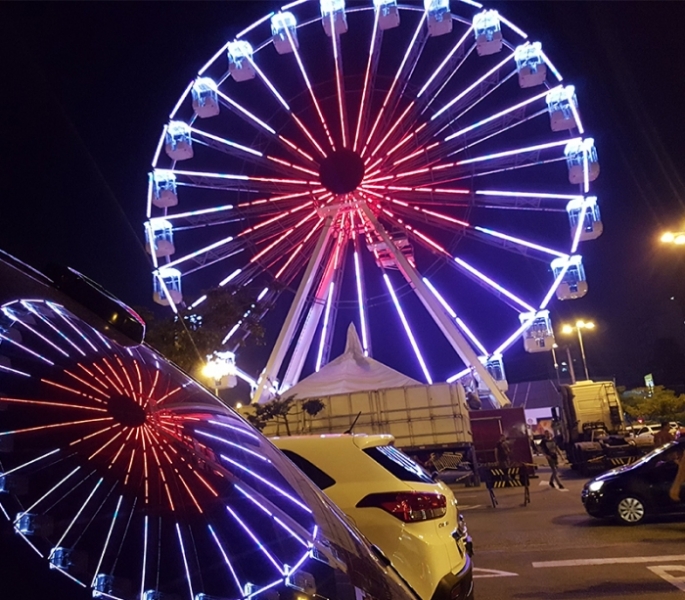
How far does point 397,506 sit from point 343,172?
1658 centimetres

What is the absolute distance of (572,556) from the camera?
752 centimetres

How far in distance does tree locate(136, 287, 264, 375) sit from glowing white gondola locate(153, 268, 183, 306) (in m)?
3.24

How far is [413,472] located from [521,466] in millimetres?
9825

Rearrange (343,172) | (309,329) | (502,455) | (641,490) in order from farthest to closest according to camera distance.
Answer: (309,329)
(343,172)
(502,455)
(641,490)

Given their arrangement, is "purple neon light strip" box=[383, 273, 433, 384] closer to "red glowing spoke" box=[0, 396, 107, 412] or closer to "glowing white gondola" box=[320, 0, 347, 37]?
"glowing white gondola" box=[320, 0, 347, 37]

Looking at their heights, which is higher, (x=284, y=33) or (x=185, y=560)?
(x=284, y=33)

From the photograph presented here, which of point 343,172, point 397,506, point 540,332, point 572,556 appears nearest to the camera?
point 397,506

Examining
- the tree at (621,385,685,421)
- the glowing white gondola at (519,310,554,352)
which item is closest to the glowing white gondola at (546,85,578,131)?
the glowing white gondola at (519,310,554,352)

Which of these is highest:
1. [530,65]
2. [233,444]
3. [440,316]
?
[530,65]

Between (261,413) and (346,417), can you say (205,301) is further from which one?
(346,417)

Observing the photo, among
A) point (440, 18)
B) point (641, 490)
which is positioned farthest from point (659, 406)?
point (641, 490)

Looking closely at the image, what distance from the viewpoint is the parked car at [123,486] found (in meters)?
1.23

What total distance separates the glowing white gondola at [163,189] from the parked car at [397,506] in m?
16.6

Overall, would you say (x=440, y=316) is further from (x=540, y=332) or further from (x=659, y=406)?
(x=659, y=406)
